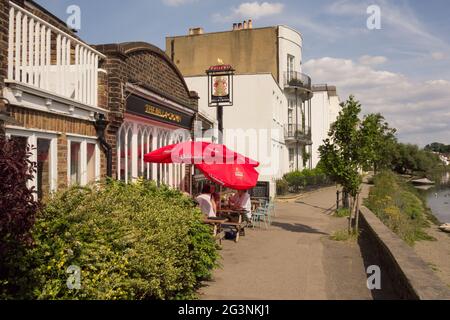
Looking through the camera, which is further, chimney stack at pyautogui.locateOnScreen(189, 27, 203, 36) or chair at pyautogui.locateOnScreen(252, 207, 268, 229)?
chimney stack at pyautogui.locateOnScreen(189, 27, 203, 36)

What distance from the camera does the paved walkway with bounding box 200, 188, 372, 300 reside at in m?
6.02

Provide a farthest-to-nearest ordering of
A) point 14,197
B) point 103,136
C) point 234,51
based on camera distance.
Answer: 1. point 234,51
2. point 103,136
3. point 14,197

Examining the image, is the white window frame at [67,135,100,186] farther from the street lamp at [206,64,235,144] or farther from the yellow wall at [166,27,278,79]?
the yellow wall at [166,27,278,79]

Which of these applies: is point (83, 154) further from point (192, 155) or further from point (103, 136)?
point (192, 155)

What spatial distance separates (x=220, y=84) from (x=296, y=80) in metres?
15.0

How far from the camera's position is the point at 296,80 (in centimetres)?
2973

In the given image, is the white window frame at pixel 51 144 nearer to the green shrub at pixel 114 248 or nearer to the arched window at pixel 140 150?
the green shrub at pixel 114 248

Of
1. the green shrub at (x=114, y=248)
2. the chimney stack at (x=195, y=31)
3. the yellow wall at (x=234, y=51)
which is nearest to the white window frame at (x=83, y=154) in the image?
the green shrub at (x=114, y=248)

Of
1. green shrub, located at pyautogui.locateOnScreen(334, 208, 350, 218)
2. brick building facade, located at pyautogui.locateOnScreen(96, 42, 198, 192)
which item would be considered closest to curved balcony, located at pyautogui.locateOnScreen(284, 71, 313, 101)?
green shrub, located at pyautogui.locateOnScreen(334, 208, 350, 218)

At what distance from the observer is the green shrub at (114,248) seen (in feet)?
12.7

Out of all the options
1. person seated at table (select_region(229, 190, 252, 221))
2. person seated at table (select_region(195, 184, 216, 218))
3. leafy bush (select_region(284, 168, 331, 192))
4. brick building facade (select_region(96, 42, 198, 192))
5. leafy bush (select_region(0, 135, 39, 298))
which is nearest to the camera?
leafy bush (select_region(0, 135, 39, 298))

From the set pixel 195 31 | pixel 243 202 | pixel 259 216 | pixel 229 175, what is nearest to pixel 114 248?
pixel 229 175

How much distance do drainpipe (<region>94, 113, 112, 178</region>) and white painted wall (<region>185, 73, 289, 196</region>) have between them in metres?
15.2

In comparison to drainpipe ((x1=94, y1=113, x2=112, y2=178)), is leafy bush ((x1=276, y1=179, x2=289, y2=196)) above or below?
below
